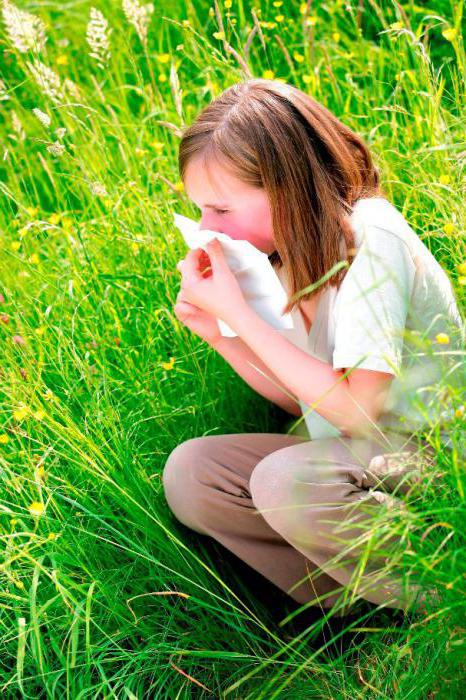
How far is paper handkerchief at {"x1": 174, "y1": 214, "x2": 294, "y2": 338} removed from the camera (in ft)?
5.59

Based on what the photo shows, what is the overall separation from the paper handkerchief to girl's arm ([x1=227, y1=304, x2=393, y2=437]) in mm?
77

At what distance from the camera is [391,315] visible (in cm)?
157

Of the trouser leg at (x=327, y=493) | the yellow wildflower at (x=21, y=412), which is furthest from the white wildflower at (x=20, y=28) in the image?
the trouser leg at (x=327, y=493)

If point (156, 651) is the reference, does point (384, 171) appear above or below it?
→ above

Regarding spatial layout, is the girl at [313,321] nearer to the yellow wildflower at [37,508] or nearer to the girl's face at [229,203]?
the girl's face at [229,203]

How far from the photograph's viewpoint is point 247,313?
1.69 meters

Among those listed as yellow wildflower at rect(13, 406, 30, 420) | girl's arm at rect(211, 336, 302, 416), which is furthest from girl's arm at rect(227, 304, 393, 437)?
yellow wildflower at rect(13, 406, 30, 420)

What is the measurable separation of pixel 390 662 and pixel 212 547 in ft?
1.59

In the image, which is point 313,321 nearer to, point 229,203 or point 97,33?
point 229,203

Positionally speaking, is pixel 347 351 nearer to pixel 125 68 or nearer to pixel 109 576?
pixel 109 576

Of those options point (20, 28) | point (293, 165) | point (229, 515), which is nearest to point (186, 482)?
point (229, 515)

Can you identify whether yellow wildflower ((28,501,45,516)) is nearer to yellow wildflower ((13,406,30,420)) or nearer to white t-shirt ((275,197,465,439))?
yellow wildflower ((13,406,30,420))

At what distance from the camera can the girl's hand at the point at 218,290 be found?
5.58 feet

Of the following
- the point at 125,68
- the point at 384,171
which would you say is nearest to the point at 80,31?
the point at 125,68
